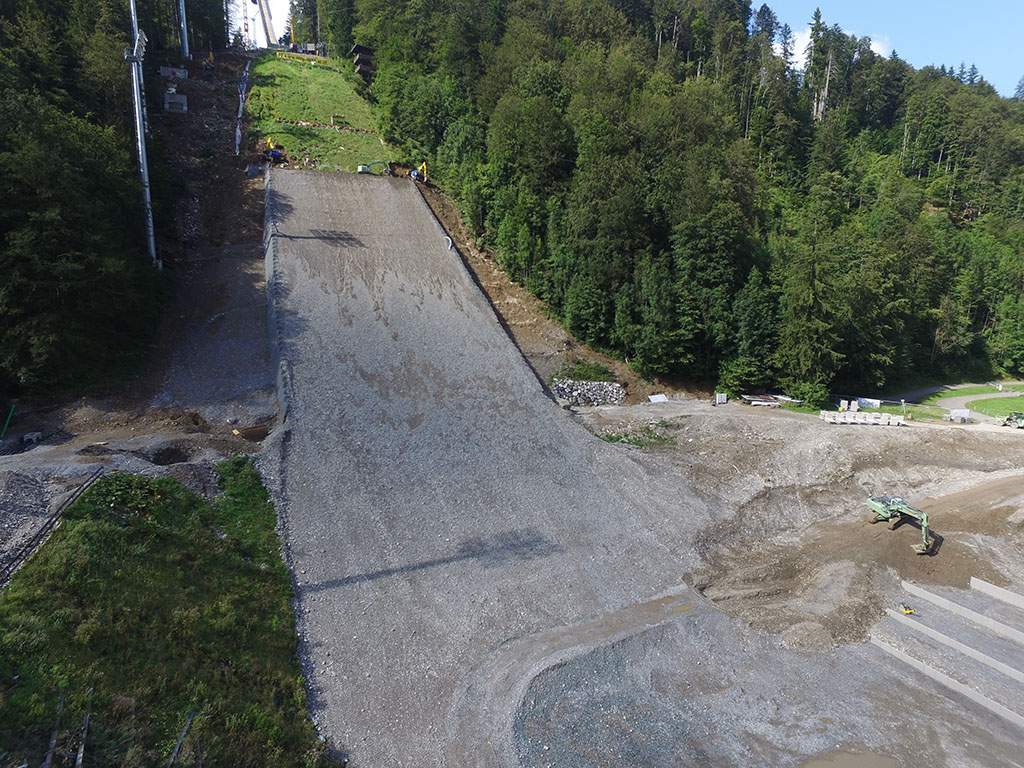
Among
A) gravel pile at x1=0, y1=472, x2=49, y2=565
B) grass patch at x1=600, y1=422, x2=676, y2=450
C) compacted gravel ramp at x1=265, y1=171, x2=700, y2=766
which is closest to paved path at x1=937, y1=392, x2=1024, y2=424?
grass patch at x1=600, y1=422, x2=676, y2=450

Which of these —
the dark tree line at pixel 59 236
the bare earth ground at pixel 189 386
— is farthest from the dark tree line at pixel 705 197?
the dark tree line at pixel 59 236

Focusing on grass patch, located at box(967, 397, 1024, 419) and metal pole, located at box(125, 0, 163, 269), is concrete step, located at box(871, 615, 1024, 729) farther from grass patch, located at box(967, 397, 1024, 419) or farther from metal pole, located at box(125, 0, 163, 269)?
metal pole, located at box(125, 0, 163, 269)

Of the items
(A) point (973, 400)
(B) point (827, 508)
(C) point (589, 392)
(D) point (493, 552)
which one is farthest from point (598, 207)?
(A) point (973, 400)

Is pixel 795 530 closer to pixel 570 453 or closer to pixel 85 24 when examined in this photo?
pixel 570 453

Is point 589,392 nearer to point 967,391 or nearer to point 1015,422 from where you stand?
point 1015,422

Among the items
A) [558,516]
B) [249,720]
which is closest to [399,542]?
[558,516]

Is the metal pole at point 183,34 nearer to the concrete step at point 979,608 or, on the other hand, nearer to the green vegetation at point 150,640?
the green vegetation at point 150,640
